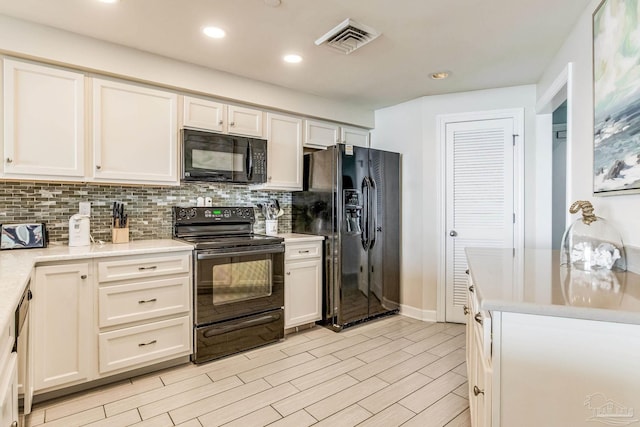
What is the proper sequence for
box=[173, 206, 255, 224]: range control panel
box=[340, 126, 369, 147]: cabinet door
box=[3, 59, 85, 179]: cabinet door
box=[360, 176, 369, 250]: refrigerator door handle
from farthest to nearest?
box=[340, 126, 369, 147]: cabinet door, box=[360, 176, 369, 250]: refrigerator door handle, box=[173, 206, 255, 224]: range control panel, box=[3, 59, 85, 179]: cabinet door

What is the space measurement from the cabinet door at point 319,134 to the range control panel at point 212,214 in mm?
945

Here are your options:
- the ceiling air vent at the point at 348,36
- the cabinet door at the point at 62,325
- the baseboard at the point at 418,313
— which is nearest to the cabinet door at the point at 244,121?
the ceiling air vent at the point at 348,36

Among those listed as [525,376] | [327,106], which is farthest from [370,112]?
[525,376]

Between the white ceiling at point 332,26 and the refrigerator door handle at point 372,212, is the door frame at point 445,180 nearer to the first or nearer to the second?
the white ceiling at point 332,26

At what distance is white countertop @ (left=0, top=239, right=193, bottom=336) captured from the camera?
3.94ft

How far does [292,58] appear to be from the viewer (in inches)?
105

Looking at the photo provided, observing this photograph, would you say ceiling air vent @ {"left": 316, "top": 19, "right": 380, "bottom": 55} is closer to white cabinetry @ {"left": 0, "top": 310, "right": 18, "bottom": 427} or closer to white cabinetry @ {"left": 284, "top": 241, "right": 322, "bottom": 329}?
white cabinetry @ {"left": 284, "top": 241, "right": 322, "bottom": 329}

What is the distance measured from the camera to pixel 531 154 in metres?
3.22

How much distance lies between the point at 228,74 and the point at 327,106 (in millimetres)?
1111

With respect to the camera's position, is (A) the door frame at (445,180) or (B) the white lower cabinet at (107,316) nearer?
(B) the white lower cabinet at (107,316)

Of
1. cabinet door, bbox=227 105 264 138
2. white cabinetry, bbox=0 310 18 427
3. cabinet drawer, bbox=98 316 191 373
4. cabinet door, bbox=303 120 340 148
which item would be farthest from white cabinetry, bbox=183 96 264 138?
white cabinetry, bbox=0 310 18 427

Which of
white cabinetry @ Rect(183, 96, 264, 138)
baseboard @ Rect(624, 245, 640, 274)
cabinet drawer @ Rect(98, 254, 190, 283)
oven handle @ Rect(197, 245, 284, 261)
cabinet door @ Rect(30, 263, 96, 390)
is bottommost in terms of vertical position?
cabinet door @ Rect(30, 263, 96, 390)

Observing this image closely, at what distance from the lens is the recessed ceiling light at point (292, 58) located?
263cm

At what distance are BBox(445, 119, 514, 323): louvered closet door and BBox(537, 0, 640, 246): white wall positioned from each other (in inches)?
40.5
